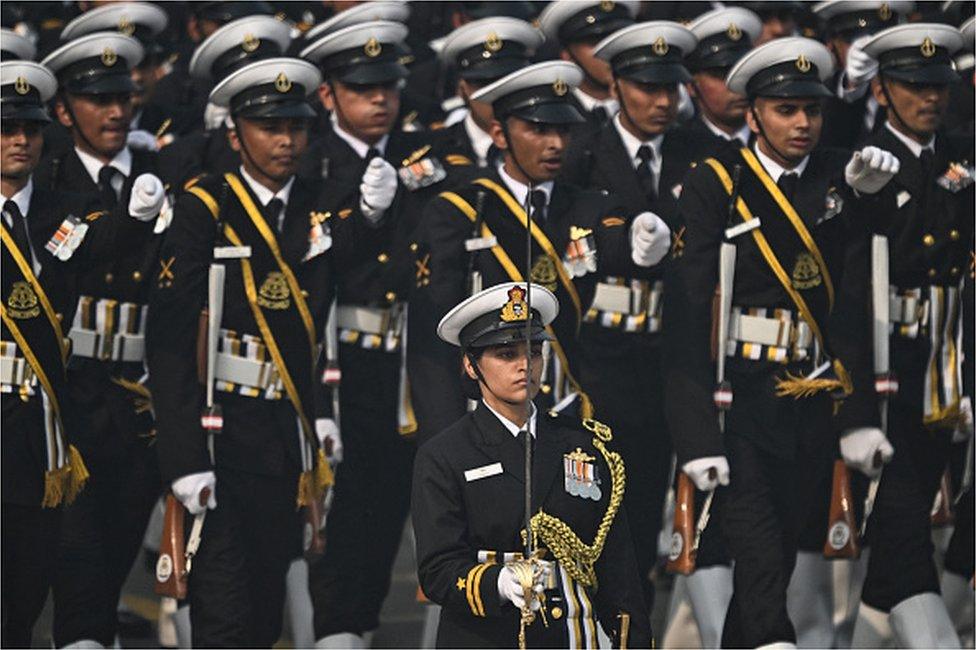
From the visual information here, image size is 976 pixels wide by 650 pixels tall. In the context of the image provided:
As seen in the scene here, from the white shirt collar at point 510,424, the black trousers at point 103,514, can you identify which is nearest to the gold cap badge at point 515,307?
the white shirt collar at point 510,424

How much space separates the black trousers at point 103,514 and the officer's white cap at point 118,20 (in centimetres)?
255

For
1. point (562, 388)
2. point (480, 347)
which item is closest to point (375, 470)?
point (562, 388)

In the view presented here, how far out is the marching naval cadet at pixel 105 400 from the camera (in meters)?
11.1

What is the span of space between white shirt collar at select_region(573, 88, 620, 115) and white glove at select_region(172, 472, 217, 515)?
3.21m

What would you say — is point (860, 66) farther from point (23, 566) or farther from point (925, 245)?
point (23, 566)

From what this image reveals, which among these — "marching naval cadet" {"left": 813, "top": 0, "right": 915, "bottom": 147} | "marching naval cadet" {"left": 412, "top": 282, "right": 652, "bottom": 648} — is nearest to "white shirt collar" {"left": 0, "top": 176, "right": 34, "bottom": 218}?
"marching naval cadet" {"left": 412, "top": 282, "right": 652, "bottom": 648}

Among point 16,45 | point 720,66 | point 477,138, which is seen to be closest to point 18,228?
point 16,45

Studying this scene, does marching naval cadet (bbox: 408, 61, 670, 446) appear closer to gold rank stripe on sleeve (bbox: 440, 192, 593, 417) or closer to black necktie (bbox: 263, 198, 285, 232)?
gold rank stripe on sleeve (bbox: 440, 192, 593, 417)

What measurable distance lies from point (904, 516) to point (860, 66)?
2282mm

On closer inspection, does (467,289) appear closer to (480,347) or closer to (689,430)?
(689,430)

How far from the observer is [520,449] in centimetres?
901

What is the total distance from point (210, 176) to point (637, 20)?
3841 mm

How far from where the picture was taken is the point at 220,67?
12.8m

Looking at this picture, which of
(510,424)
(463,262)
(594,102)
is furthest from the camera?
(594,102)
